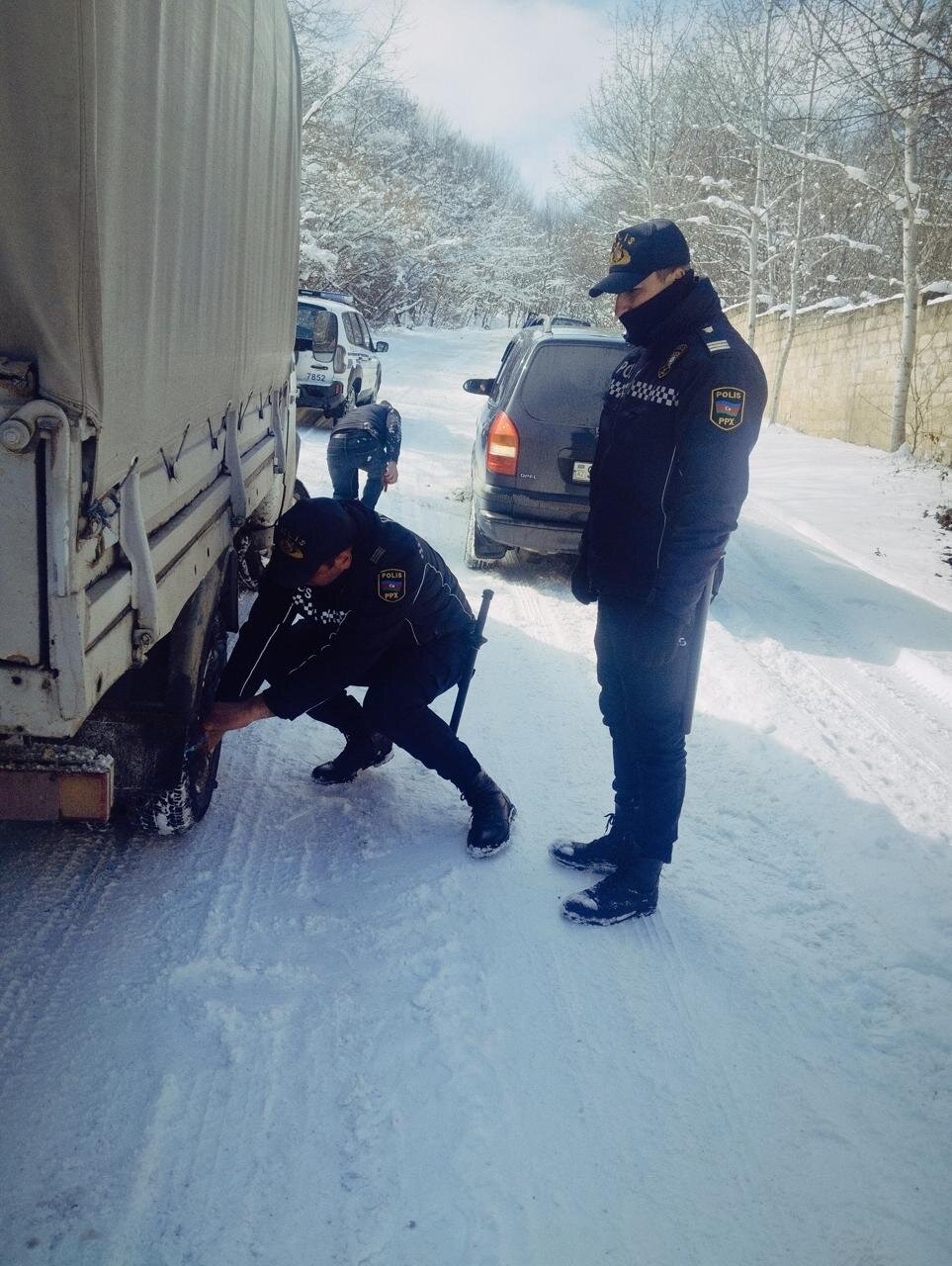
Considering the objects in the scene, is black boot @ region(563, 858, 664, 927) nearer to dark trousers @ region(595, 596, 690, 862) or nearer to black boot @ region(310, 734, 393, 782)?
dark trousers @ region(595, 596, 690, 862)

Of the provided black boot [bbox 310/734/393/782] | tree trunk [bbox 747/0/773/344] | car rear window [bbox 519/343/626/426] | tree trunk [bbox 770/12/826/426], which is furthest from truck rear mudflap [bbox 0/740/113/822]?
tree trunk [bbox 747/0/773/344]

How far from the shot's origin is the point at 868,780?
3.66m

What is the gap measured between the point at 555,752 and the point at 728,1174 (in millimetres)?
2009

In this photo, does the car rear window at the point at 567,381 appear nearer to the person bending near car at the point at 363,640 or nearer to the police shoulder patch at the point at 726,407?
the person bending near car at the point at 363,640

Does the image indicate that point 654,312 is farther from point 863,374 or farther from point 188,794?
point 863,374

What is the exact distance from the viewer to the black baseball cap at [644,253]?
2.48 meters

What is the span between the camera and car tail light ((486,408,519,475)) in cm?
539

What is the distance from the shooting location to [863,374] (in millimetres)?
14336

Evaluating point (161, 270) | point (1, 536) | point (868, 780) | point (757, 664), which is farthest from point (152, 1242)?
point (757, 664)

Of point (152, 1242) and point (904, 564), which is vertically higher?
point (904, 564)

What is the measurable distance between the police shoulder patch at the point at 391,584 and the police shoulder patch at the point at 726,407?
1.18 metres

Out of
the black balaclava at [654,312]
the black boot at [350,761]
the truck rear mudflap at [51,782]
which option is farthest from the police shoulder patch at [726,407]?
the truck rear mudflap at [51,782]

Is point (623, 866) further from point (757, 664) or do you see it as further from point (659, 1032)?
point (757, 664)

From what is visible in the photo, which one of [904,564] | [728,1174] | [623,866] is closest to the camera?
[728,1174]
